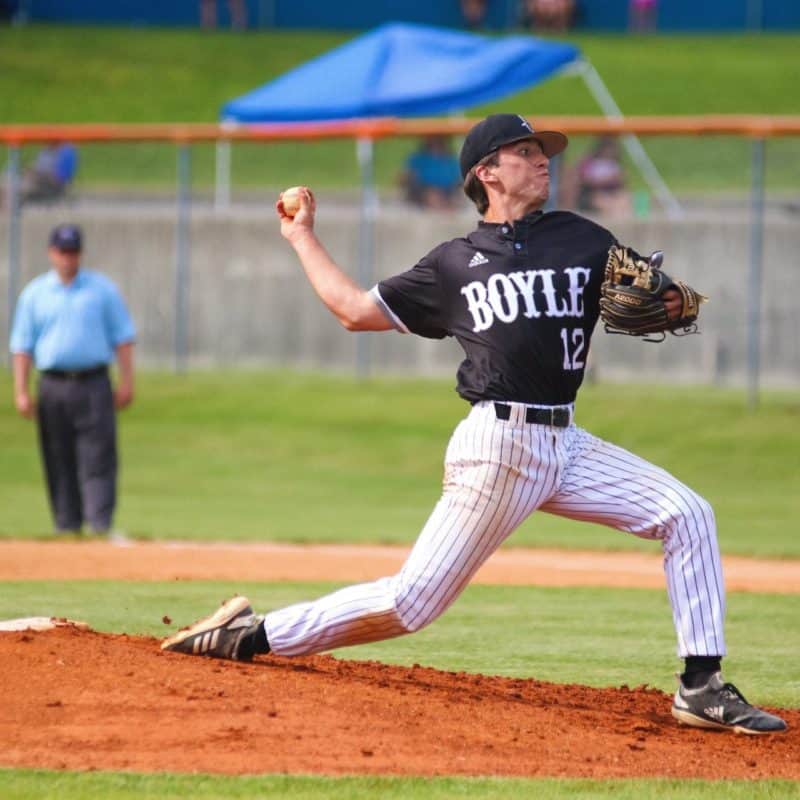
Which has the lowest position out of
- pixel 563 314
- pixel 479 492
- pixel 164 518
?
pixel 164 518

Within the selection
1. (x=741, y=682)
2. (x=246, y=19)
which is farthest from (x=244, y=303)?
(x=246, y=19)

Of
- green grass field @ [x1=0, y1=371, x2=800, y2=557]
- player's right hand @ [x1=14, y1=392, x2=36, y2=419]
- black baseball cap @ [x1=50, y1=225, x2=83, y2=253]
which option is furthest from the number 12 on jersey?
player's right hand @ [x1=14, y1=392, x2=36, y2=419]

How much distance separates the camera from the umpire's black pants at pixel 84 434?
37.7 feet

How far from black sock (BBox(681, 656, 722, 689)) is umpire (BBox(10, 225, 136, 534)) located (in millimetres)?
6489

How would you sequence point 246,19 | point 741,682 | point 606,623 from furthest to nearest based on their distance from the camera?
point 246,19 → point 606,623 → point 741,682

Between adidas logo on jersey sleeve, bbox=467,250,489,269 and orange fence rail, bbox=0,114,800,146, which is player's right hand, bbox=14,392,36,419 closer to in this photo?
orange fence rail, bbox=0,114,800,146

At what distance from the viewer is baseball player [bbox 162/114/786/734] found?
5.60 m

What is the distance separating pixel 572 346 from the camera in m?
5.66

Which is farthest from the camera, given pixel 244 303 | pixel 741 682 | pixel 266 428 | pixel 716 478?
pixel 244 303

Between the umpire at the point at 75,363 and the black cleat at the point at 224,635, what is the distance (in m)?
5.58

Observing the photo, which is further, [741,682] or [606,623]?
[606,623]

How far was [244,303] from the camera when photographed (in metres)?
18.6

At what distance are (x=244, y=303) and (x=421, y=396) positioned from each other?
2769mm

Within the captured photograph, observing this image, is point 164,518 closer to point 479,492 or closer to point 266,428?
point 266,428
